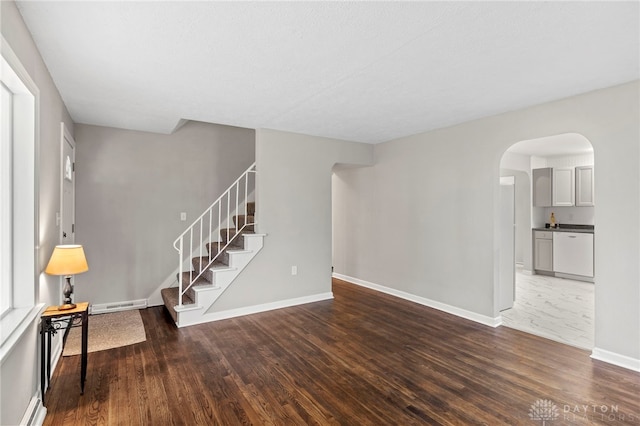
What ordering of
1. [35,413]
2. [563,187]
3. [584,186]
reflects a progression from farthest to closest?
[563,187], [584,186], [35,413]

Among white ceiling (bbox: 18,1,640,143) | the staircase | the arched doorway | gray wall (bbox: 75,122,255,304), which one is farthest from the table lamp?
the arched doorway

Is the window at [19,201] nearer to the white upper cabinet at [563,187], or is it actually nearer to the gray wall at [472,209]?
the gray wall at [472,209]

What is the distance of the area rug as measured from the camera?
3211 mm

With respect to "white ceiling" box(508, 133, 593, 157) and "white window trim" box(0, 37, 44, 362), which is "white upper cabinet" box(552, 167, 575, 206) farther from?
"white window trim" box(0, 37, 44, 362)

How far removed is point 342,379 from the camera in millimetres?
2566

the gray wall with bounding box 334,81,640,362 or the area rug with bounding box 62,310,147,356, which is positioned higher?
the gray wall with bounding box 334,81,640,362

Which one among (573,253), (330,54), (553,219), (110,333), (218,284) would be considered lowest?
(110,333)

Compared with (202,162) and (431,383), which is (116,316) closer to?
(202,162)

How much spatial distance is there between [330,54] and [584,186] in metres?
6.47

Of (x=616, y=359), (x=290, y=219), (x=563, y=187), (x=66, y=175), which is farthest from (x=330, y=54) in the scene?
(x=563, y=187)

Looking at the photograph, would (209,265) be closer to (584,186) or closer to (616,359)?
(616,359)

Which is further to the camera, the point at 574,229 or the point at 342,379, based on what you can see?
the point at 574,229

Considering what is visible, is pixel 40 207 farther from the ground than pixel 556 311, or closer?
farther from the ground

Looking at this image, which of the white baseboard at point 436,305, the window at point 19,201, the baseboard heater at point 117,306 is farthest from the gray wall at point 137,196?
the white baseboard at point 436,305
